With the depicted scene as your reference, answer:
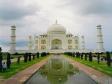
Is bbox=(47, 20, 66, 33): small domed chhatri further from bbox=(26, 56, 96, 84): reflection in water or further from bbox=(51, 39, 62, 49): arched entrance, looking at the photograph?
bbox=(26, 56, 96, 84): reflection in water

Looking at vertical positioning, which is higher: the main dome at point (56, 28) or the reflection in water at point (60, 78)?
the main dome at point (56, 28)

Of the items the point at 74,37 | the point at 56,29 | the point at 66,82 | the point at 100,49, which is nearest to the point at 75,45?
the point at 74,37

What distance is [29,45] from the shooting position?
65312 mm

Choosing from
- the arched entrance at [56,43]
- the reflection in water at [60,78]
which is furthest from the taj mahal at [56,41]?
the reflection in water at [60,78]

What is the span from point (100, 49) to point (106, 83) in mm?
51362

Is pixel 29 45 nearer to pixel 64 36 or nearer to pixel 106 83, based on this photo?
pixel 64 36

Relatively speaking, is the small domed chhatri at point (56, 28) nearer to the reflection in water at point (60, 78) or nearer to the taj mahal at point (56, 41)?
the taj mahal at point (56, 41)

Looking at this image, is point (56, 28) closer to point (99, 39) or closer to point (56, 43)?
point (56, 43)

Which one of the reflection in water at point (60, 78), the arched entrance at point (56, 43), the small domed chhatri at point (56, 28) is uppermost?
the small domed chhatri at point (56, 28)

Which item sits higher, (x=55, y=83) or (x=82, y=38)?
(x=82, y=38)

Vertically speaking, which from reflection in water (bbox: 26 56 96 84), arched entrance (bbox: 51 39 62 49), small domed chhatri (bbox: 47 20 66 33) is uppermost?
small domed chhatri (bbox: 47 20 66 33)

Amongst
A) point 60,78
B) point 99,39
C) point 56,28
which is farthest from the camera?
point 56,28

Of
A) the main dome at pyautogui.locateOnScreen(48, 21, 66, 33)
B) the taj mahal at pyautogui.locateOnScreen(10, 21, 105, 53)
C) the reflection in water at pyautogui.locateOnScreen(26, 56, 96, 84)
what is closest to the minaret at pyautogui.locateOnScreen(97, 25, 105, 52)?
the taj mahal at pyautogui.locateOnScreen(10, 21, 105, 53)

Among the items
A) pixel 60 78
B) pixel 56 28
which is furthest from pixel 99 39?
pixel 60 78
